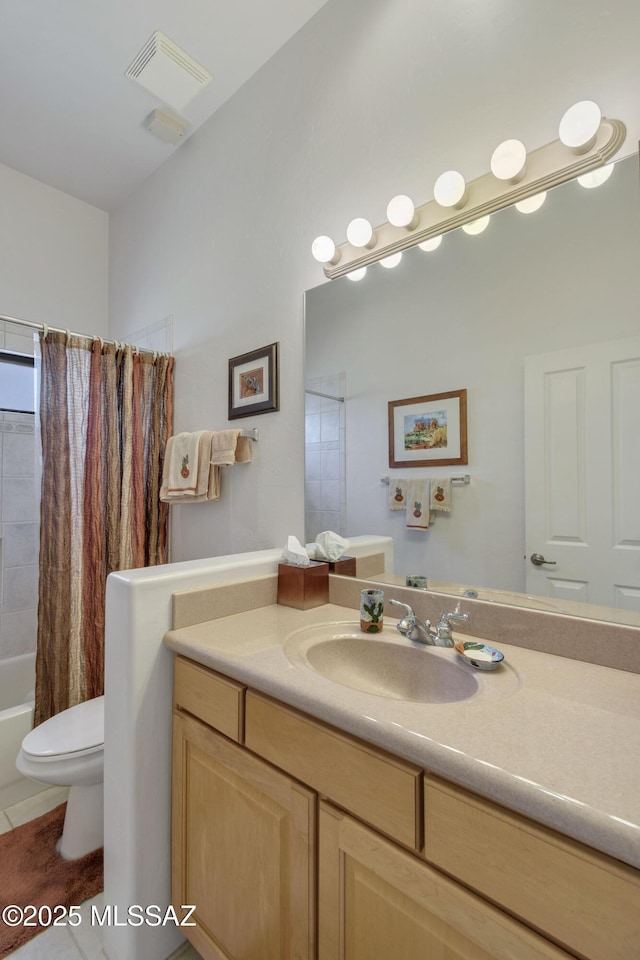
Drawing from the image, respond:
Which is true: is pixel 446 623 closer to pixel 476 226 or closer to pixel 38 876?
pixel 476 226

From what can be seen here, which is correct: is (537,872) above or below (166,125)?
below

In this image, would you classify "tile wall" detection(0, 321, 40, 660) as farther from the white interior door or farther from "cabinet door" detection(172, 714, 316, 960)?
the white interior door

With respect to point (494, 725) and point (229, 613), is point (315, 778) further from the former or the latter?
point (229, 613)

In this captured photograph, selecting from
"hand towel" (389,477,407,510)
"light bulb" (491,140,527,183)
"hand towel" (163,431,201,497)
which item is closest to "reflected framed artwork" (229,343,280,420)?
"hand towel" (163,431,201,497)

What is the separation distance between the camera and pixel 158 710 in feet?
3.72

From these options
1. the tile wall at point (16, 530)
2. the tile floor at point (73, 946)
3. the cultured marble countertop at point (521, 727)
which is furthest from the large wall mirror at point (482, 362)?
the tile wall at point (16, 530)

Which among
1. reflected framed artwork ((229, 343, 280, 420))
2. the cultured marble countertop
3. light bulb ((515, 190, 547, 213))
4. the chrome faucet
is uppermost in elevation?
light bulb ((515, 190, 547, 213))

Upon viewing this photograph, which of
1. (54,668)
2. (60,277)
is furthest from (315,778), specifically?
(60,277)

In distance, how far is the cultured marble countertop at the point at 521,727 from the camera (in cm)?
51

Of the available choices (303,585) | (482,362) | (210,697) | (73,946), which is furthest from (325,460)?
(73,946)

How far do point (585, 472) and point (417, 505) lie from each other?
438 mm

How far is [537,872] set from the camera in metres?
0.53

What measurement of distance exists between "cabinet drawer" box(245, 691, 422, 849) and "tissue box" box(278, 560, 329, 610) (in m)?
A: 0.45

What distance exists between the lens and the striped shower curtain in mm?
1762
